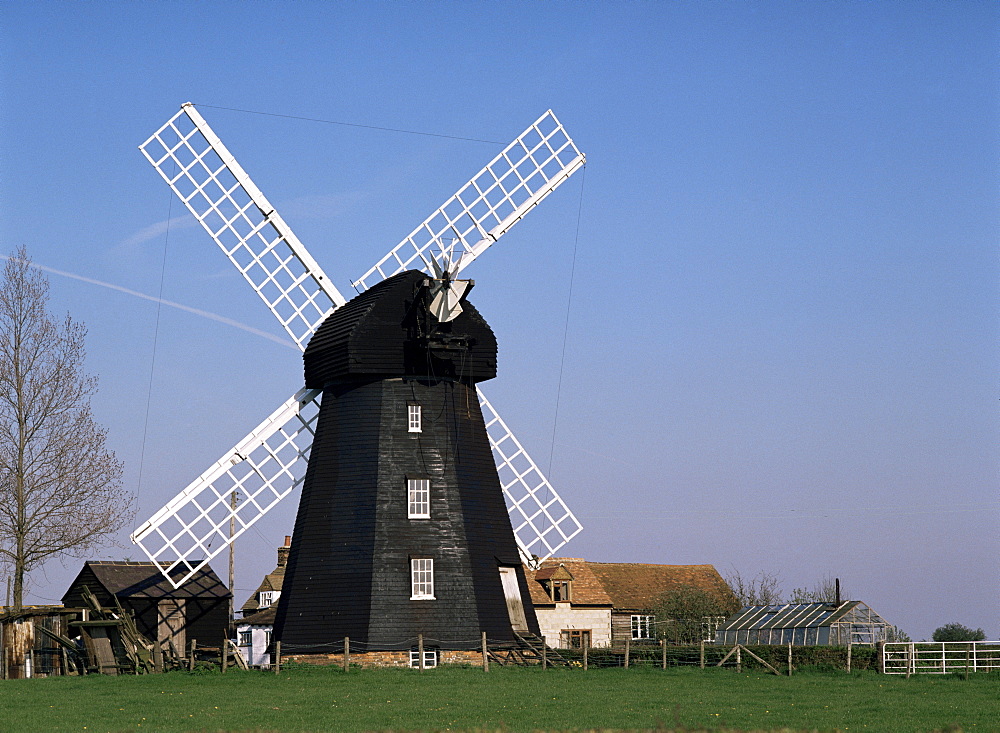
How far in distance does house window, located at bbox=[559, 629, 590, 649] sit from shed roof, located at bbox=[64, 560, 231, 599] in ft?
56.6

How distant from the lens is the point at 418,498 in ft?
102

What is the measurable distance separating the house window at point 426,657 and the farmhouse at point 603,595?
63.4ft

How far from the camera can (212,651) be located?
1391 inches

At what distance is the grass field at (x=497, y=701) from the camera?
20.1 meters

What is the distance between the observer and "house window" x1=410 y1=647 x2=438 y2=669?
30.0 metres

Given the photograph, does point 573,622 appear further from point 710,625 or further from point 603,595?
point 710,625

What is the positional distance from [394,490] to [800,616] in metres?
24.4

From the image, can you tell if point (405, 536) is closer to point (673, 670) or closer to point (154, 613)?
point (673, 670)

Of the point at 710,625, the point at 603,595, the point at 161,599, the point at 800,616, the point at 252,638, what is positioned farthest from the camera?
the point at 710,625

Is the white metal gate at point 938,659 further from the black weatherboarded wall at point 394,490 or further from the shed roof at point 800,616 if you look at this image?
the shed roof at point 800,616

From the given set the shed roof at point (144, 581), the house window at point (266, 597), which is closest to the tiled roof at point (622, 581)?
the house window at point (266, 597)

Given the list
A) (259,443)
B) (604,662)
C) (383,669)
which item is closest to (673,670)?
(604,662)

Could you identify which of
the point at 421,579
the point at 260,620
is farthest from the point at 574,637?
the point at 421,579

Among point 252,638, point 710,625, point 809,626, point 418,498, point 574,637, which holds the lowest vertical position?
point 574,637
